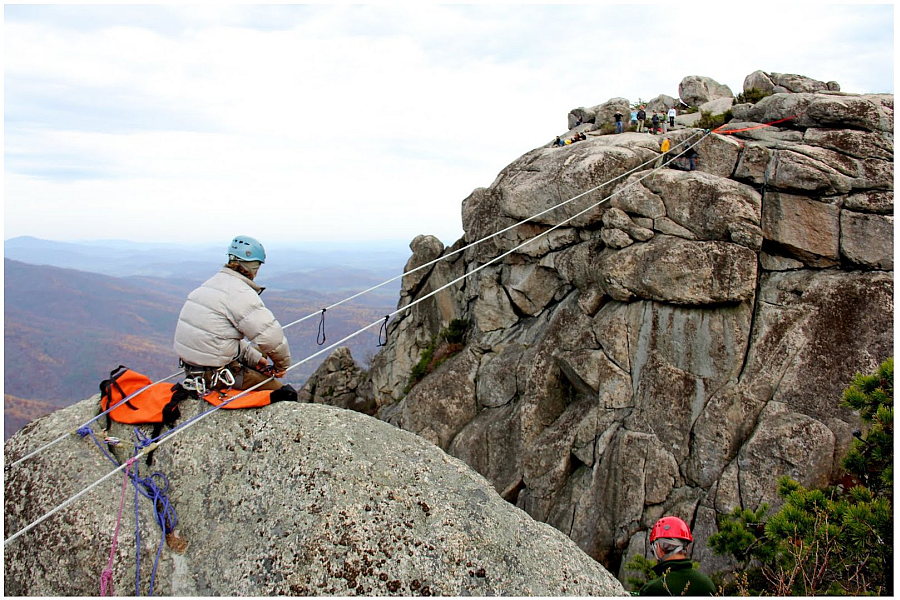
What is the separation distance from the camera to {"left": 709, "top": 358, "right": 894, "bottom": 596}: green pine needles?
765cm

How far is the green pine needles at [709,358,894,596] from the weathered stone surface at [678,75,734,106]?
30889 millimetres

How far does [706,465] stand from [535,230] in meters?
12.5

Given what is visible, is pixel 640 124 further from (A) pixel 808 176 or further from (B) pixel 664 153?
(A) pixel 808 176

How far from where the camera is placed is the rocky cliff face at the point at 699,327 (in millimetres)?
17938

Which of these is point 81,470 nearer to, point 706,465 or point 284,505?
point 284,505

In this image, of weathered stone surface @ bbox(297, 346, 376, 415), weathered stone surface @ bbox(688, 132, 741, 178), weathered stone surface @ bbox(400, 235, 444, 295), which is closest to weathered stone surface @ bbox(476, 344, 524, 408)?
weathered stone surface @ bbox(688, 132, 741, 178)

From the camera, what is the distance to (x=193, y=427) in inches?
287

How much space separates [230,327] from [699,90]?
36406 mm

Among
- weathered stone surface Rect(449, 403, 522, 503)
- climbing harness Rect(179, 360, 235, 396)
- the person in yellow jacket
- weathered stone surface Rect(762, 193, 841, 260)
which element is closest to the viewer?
climbing harness Rect(179, 360, 235, 396)

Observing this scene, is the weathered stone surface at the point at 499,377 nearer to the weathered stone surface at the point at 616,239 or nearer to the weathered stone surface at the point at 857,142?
the weathered stone surface at the point at 616,239

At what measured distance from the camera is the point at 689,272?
64.0 ft

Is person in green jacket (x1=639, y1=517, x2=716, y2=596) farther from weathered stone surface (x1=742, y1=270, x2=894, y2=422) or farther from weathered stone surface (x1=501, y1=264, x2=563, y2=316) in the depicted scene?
weathered stone surface (x1=501, y1=264, x2=563, y2=316)

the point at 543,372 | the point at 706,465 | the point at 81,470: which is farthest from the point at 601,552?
the point at 81,470

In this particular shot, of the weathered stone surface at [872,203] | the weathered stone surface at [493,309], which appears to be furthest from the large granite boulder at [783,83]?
the weathered stone surface at [493,309]
